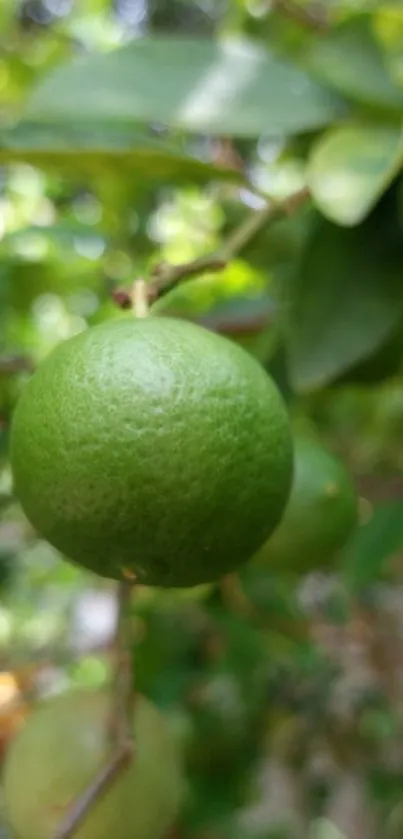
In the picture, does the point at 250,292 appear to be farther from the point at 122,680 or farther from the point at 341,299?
the point at 122,680

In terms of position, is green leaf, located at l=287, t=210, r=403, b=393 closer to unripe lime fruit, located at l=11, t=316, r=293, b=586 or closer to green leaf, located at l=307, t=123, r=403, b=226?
green leaf, located at l=307, t=123, r=403, b=226

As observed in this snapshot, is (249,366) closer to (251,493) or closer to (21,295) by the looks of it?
(251,493)

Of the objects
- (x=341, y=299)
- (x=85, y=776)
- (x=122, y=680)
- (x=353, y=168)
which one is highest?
(x=353, y=168)

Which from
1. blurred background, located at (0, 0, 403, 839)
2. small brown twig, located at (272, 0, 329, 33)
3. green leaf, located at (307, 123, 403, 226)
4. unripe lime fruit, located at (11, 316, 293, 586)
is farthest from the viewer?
small brown twig, located at (272, 0, 329, 33)

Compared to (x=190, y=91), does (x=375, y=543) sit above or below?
below

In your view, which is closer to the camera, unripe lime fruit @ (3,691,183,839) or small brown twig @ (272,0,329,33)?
unripe lime fruit @ (3,691,183,839)

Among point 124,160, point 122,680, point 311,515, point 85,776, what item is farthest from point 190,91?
point 85,776

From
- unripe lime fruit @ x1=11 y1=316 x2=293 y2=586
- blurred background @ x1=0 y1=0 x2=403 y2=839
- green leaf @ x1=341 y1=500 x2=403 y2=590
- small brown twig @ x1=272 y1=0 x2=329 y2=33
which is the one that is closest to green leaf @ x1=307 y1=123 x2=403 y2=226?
blurred background @ x1=0 y1=0 x2=403 y2=839
